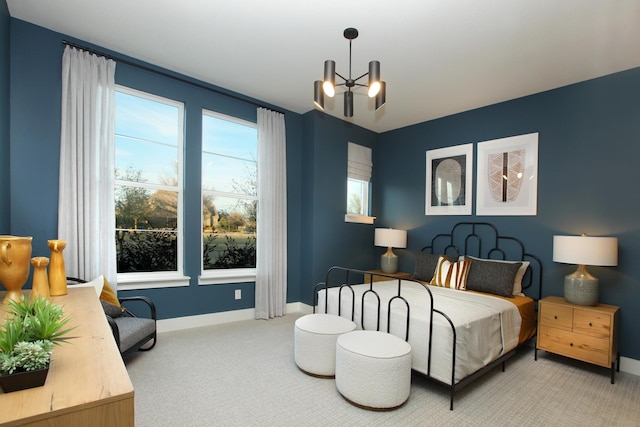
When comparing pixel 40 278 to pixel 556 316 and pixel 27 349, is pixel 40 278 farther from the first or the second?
pixel 556 316

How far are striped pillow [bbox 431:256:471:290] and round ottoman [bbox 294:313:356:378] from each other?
1.51 metres

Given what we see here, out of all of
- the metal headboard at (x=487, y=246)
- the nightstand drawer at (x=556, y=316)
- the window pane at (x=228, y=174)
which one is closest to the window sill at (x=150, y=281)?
the window pane at (x=228, y=174)

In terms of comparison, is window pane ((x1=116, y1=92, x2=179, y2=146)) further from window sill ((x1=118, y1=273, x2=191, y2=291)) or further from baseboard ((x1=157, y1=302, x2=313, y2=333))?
baseboard ((x1=157, y1=302, x2=313, y2=333))

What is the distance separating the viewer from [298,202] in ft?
14.9

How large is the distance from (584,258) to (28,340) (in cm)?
365

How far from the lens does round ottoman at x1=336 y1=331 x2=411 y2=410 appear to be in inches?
80.4

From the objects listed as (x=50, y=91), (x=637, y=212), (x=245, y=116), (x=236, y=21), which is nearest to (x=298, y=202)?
(x=245, y=116)

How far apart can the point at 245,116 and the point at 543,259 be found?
12.7 ft

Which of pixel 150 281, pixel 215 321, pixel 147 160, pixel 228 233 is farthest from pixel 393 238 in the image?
pixel 147 160

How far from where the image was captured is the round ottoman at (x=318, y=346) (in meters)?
2.48

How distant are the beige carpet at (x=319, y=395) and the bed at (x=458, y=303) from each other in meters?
0.18

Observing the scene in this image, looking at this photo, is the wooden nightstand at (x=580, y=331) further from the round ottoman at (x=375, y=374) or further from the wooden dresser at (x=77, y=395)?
the wooden dresser at (x=77, y=395)

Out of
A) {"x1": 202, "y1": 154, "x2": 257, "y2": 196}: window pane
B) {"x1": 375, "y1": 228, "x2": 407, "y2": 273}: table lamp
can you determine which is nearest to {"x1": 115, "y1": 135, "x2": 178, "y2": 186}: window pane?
{"x1": 202, "y1": 154, "x2": 257, "y2": 196}: window pane

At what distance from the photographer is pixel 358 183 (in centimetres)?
514
